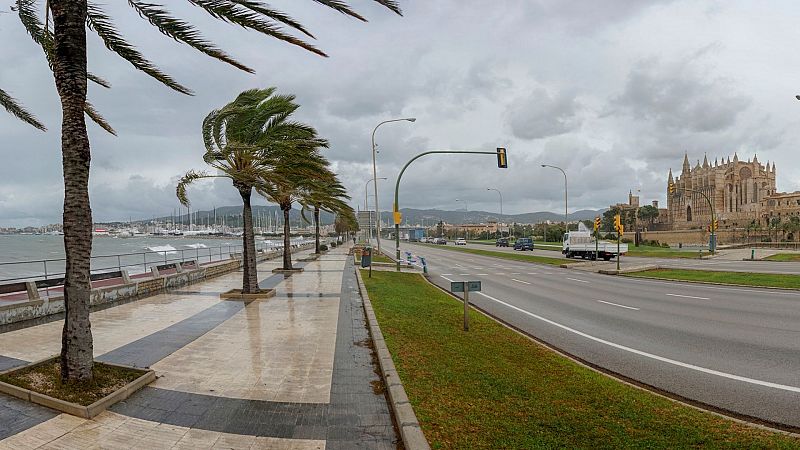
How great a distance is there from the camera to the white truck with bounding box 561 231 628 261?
121 feet

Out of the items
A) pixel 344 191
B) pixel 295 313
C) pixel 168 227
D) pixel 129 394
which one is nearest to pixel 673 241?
pixel 344 191

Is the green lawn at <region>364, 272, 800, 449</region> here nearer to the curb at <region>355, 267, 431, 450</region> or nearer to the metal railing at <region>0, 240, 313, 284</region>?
the curb at <region>355, 267, 431, 450</region>

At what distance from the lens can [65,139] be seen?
5855mm

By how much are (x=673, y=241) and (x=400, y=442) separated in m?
99.0

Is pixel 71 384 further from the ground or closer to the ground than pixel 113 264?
further from the ground

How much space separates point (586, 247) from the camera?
38.1 meters

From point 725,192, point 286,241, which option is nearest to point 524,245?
point 286,241

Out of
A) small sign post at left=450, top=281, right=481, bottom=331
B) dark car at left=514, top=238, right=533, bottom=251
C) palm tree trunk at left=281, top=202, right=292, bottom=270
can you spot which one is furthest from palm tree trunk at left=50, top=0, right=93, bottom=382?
dark car at left=514, top=238, right=533, bottom=251

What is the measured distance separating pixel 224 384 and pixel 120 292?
30.9 ft

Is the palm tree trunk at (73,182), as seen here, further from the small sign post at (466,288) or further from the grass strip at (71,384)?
the small sign post at (466,288)

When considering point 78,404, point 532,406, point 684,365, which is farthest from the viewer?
point 684,365

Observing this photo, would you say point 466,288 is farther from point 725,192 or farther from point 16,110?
point 725,192

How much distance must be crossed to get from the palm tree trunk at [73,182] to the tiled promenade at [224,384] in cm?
78

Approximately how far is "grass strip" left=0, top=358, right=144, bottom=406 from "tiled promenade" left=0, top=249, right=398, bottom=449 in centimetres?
25
